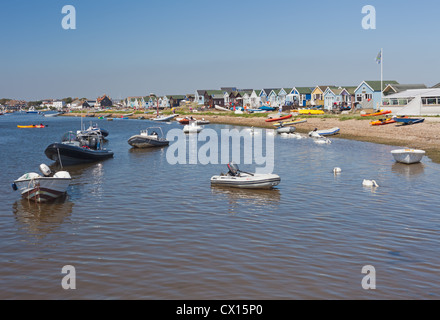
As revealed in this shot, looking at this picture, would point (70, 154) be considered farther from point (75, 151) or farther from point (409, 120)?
point (409, 120)

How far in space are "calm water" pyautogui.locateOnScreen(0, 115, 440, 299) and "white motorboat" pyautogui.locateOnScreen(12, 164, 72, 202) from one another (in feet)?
2.19

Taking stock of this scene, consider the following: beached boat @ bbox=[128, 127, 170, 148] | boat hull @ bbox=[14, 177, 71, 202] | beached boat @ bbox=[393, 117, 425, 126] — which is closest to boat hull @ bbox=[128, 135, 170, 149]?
beached boat @ bbox=[128, 127, 170, 148]

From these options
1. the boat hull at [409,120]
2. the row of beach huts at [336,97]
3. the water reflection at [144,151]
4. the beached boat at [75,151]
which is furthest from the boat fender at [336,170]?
the row of beach huts at [336,97]

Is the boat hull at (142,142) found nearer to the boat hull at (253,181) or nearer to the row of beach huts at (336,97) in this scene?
the boat hull at (253,181)

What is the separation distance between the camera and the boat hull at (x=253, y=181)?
80.4 feet

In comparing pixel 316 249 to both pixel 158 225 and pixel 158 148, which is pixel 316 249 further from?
pixel 158 148

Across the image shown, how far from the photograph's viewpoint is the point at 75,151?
3616cm

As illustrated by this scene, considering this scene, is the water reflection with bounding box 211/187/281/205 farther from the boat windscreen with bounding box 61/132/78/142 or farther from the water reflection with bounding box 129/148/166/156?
the water reflection with bounding box 129/148/166/156

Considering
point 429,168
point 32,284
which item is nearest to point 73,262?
point 32,284

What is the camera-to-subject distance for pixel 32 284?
41.0 feet

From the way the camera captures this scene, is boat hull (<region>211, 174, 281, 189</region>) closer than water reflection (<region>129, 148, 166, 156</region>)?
Yes

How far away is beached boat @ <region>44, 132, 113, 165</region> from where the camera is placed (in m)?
34.9

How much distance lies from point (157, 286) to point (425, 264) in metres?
8.28

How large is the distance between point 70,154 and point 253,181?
60.8 feet
